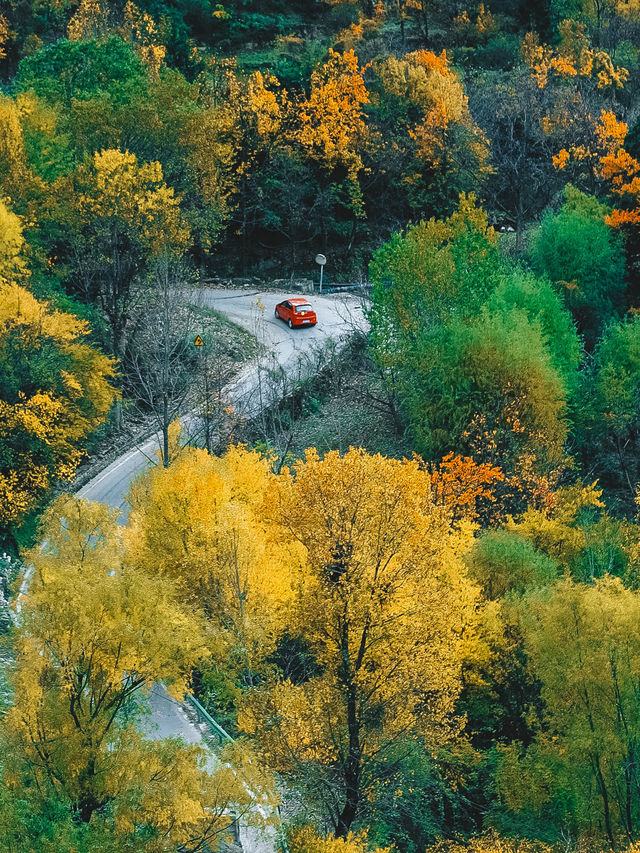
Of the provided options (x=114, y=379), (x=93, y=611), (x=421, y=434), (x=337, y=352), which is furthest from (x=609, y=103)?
(x=93, y=611)

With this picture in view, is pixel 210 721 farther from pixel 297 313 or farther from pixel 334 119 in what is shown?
pixel 334 119

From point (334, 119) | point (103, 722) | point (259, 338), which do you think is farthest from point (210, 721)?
point (334, 119)

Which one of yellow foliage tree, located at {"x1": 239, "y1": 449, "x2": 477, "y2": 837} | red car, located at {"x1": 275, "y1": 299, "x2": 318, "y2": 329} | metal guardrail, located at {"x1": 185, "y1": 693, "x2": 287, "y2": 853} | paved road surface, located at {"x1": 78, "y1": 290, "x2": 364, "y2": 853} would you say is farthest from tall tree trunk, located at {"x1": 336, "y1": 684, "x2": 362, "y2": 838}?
red car, located at {"x1": 275, "y1": 299, "x2": 318, "y2": 329}

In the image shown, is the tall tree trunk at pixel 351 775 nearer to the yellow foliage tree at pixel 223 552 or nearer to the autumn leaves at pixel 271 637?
the autumn leaves at pixel 271 637

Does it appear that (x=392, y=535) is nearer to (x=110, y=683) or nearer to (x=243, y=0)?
(x=110, y=683)

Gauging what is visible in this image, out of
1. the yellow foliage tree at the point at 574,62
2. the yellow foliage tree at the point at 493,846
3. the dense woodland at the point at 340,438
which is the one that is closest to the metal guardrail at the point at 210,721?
the dense woodland at the point at 340,438
